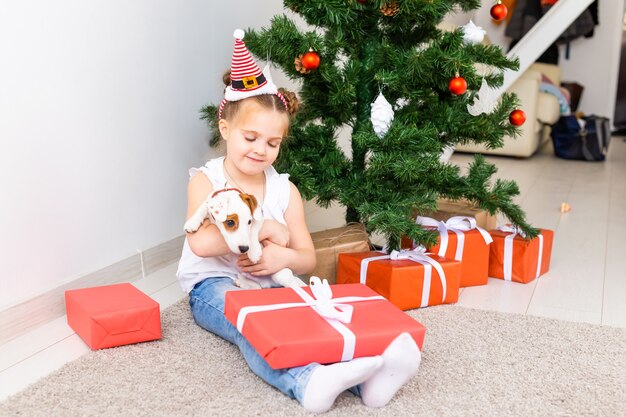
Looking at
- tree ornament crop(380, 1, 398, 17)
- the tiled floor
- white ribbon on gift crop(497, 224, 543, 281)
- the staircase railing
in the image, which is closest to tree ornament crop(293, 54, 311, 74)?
tree ornament crop(380, 1, 398, 17)

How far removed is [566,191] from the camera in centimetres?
339

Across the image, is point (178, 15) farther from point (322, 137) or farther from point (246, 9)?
point (322, 137)

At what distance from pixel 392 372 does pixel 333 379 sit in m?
0.12

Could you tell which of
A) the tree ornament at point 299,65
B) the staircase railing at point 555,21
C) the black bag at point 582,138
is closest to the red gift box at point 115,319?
the tree ornament at point 299,65

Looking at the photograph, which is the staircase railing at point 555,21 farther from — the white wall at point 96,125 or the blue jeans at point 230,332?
the blue jeans at point 230,332

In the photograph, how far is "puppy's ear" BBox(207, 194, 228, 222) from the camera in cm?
144

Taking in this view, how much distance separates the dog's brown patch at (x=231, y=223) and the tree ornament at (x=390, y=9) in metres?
0.72

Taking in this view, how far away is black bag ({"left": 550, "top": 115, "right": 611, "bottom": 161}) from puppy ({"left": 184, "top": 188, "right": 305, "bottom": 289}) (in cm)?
337

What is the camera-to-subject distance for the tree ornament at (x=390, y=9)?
1769mm

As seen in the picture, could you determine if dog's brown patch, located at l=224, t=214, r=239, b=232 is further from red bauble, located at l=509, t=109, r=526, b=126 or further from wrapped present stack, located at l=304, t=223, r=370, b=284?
red bauble, located at l=509, t=109, r=526, b=126

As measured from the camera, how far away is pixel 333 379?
46.7 inches

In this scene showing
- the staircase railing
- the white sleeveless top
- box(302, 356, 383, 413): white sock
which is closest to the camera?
box(302, 356, 383, 413): white sock

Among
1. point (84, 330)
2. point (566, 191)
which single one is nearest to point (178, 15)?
point (84, 330)

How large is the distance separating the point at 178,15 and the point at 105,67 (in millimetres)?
366
